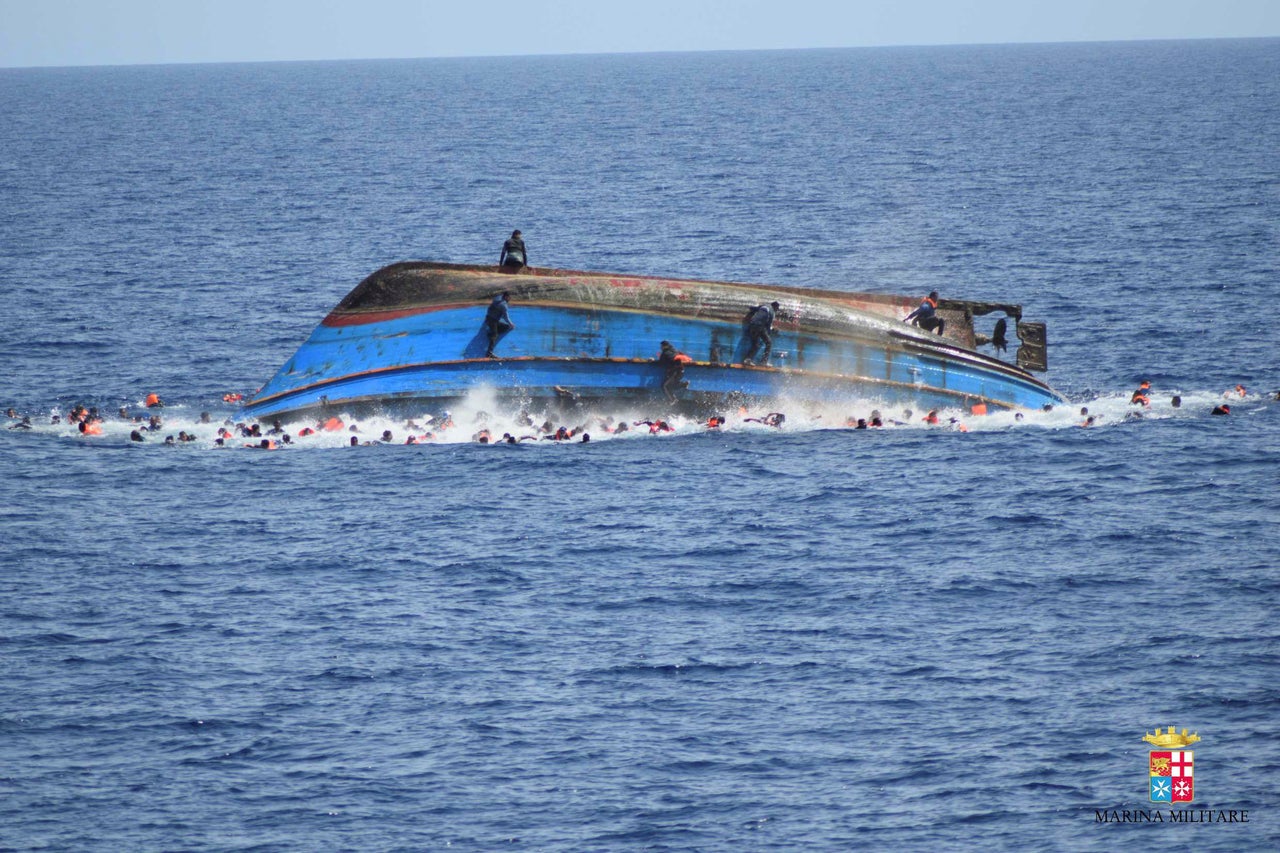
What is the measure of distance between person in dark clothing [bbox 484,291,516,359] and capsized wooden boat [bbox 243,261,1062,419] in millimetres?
324

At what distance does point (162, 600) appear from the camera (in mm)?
43312

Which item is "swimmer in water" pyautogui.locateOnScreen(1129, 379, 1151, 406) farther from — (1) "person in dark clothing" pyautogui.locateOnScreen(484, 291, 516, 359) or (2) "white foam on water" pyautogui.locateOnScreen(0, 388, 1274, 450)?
(1) "person in dark clothing" pyautogui.locateOnScreen(484, 291, 516, 359)

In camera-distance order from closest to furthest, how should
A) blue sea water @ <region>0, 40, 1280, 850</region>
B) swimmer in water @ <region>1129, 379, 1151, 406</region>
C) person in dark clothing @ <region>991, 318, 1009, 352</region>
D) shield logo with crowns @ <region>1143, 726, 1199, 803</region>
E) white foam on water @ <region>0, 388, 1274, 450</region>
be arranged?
blue sea water @ <region>0, 40, 1280, 850</region> < shield logo with crowns @ <region>1143, 726, 1199, 803</region> < white foam on water @ <region>0, 388, 1274, 450</region> < swimmer in water @ <region>1129, 379, 1151, 406</region> < person in dark clothing @ <region>991, 318, 1009, 352</region>

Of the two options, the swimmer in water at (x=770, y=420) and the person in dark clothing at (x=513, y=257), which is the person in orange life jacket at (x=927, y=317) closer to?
the swimmer in water at (x=770, y=420)

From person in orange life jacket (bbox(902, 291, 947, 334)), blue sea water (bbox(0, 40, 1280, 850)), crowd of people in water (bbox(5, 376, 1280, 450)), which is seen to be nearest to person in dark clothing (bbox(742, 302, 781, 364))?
crowd of people in water (bbox(5, 376, 1280, 450))

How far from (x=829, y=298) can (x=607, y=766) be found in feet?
111

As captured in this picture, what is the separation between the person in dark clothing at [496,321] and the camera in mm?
56125

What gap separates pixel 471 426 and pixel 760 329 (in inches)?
427

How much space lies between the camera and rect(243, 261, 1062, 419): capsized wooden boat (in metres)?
56.7

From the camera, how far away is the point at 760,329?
5741 cm

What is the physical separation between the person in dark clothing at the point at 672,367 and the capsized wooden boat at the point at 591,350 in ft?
0.85

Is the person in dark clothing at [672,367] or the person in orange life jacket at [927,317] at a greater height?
the person in orange life jacket at [927,317]

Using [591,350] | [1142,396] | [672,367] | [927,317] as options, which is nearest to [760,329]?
[672,367]

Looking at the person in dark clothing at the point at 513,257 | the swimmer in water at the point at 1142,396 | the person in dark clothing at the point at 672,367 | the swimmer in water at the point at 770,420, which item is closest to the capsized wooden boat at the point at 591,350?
the person in dark clothing at the point at 672,367
